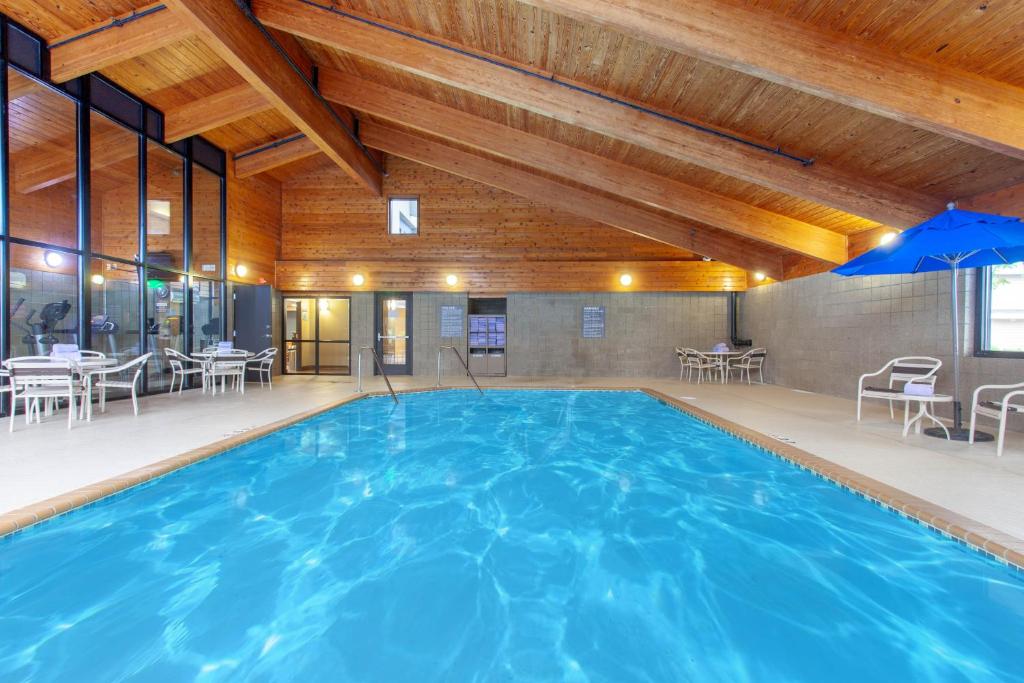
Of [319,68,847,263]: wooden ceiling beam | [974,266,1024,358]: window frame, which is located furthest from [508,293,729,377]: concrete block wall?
[974,266,1024,358]: window frame

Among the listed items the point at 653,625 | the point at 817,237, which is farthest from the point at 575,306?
the point at 653,625

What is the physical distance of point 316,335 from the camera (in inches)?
401

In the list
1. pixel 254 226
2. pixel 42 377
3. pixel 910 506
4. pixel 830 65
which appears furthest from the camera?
pixel 254 226

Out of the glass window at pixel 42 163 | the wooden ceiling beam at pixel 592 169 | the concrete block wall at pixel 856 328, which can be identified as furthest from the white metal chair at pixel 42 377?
the concrete block wall at pixel 856 328

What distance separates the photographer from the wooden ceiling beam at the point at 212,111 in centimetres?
675

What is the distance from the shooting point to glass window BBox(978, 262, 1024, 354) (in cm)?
441

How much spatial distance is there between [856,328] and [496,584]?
21.6ft

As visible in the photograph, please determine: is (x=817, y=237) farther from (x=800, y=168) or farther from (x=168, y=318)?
(x=168, y=318)

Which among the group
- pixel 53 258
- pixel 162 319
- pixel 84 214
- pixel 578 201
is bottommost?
pixel 162 319

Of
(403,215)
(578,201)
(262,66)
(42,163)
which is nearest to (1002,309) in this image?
(578,201)

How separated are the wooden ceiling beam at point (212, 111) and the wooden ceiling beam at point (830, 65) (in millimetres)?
5408

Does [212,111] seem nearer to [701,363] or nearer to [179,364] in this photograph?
[179,364]

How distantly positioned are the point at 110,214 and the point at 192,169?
186 cm

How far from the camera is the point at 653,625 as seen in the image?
192 cm
